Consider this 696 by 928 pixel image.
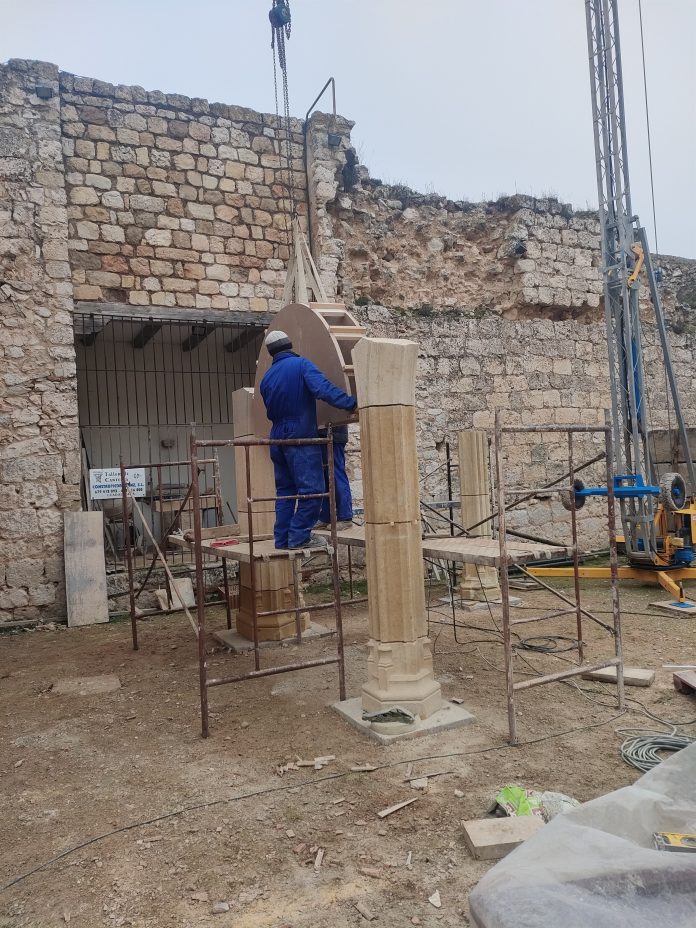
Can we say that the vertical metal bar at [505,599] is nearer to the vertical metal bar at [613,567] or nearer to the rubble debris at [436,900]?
the vertical metal bar at [613,567]

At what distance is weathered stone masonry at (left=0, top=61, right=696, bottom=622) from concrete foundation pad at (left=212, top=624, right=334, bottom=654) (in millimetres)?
2333

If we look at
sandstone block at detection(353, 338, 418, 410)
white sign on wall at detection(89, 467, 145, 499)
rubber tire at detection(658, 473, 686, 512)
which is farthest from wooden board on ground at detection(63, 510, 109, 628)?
rubber tire at detection(658, 473, 686, 512)

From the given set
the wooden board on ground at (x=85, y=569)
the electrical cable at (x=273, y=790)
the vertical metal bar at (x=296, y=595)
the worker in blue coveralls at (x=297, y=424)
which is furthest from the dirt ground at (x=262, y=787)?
the wooden board on ground at (x=85, y=569)

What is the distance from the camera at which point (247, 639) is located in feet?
23.2

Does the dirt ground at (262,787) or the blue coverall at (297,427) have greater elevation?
the blue coverall at (297,427)

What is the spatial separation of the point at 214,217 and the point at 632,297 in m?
5.84

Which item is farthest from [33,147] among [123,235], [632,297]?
[632,297]

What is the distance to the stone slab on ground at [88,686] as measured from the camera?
5828 mm

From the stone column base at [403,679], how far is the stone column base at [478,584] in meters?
3.84

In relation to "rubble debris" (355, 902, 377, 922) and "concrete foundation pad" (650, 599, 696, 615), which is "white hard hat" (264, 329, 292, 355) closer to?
"rubble debris" (355, 902, 377, 922)

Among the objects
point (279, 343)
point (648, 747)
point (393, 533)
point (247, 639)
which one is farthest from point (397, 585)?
point (247, 639)

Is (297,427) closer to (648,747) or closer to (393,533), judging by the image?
(393,533)

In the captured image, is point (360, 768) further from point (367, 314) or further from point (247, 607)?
point (367, 314)

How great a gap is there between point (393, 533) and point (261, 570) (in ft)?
8.40
